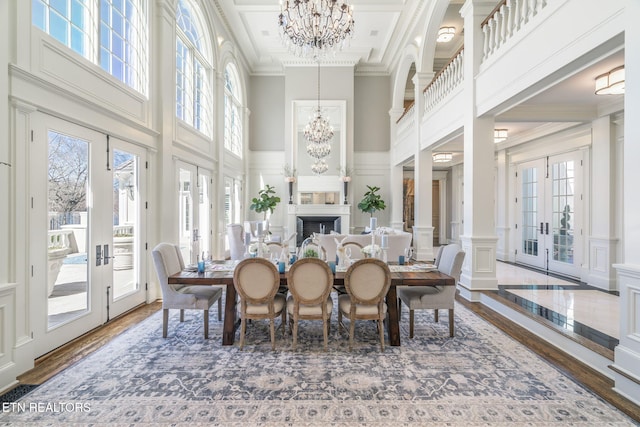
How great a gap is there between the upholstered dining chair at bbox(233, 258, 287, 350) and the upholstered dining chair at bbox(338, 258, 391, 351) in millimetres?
752

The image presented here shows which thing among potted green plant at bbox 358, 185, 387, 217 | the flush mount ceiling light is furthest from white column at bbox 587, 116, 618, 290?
potted green plant at bbox 358, 185, 387, 217

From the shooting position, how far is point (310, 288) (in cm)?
306

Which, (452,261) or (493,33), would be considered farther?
(493,33)

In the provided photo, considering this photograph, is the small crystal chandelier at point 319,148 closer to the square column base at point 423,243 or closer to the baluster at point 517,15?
the square column base at point 423,243

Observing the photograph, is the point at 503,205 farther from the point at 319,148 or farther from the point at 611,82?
the point at 319,148

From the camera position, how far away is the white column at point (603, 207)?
206 inches

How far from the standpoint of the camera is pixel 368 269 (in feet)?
9.96

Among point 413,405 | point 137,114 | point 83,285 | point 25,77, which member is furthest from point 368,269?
point 137,114

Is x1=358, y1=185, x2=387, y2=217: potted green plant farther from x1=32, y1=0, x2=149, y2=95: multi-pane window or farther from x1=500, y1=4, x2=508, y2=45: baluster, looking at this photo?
x1=32, y1=0, x2=149, y2=95: multi-pane window

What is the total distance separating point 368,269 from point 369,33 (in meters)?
8.61

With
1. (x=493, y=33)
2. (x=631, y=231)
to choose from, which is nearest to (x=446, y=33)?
(x=493, y=33)

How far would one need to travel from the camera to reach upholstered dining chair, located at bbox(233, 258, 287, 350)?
10.00 feet

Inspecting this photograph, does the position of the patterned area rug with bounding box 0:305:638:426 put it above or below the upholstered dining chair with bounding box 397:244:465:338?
below

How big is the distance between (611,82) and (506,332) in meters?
3.12
